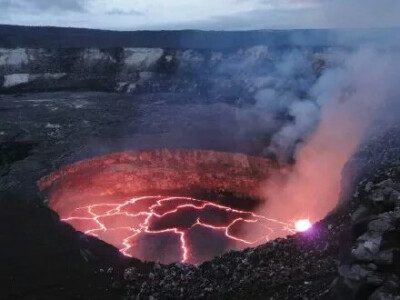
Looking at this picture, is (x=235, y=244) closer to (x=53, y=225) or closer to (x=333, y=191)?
(x=333, y=191)

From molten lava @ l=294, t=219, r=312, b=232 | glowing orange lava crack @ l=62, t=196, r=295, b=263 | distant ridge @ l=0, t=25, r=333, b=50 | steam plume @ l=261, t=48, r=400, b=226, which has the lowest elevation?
glowing orange lava crack @ l=62, t=196, r=295, b=263

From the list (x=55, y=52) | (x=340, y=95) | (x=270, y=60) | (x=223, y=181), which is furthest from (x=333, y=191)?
(x=55, y=52)

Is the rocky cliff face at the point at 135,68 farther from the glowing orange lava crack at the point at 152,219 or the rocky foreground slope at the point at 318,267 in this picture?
the rocky foreground slope at the point at 318,267

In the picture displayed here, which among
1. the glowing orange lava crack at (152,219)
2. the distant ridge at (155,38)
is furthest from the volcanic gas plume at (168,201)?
the distant ridge at (155,38)

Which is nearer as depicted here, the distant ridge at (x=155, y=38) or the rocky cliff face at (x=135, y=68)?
the rocky cliff face at (x=135, y=68)

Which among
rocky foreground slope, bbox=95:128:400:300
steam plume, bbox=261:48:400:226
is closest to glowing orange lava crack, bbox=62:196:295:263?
steam plume, bbox=261:48:400:226

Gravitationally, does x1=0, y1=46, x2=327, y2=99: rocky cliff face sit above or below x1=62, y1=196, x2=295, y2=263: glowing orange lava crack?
above

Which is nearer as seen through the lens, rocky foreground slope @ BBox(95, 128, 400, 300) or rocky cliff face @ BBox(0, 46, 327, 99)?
rocky foreground slope @ BBox(95, 128, 400, 300)

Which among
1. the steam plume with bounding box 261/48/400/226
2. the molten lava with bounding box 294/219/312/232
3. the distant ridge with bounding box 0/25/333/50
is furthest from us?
the distant ridge with bounding box 0/25/333/50

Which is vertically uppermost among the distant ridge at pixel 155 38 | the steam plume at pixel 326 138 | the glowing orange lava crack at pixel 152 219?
the distant ridge at pixel 155 38

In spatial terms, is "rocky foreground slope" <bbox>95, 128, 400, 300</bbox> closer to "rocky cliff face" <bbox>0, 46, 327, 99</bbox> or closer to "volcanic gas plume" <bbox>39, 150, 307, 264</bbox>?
"volcanic gas plume" <bbox>39, 150, 307, 264</bbox>
